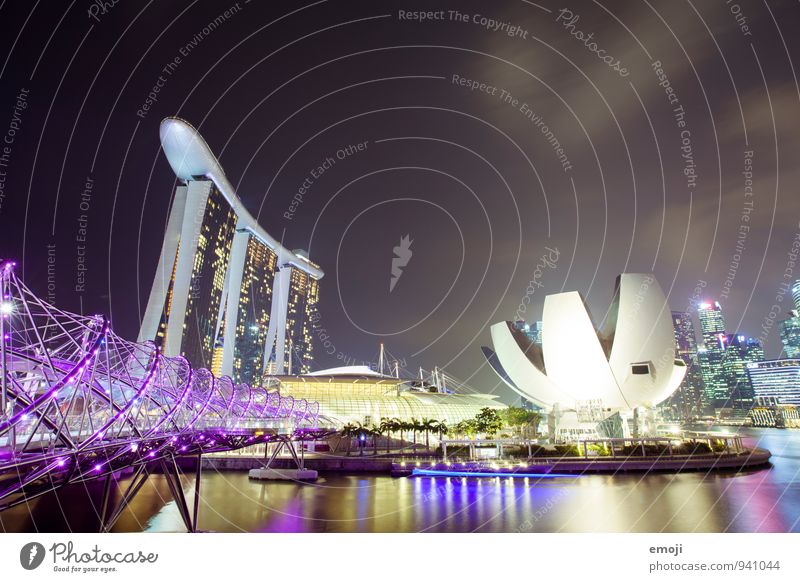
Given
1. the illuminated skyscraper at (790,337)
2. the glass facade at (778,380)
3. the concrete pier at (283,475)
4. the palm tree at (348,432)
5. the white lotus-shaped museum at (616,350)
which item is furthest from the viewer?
the glass facade at (778,380)

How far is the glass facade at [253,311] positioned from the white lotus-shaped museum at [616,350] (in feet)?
232

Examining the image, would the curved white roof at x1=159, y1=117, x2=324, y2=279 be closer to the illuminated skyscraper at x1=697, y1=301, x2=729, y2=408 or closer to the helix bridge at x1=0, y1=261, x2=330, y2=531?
the helix bridge at x1=0, y1=261, x2=330, y2=531

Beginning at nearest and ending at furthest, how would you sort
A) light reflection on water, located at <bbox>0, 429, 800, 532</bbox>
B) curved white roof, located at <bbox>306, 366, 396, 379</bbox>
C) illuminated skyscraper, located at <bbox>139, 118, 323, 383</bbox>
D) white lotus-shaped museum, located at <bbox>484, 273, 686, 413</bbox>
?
light reflection on water, located at <bbox>0, 429, 800, 532</bbox> < white lotus-shaped museum, located at <bbox>484, 273, 686, 413</bbox> < illuminated skyscraper, located at <bbox>139, 118, 323, 383</bbox> < curved white roof, located at <bbox>306, 366, 396, 379</bbox>

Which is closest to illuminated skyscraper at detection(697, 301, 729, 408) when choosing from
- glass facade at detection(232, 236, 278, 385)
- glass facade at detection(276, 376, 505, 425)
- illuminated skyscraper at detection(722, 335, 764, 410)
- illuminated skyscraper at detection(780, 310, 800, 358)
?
illuminated skyscraper at detection(722, 335, 764, 410)

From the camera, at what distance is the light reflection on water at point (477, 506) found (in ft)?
43.5

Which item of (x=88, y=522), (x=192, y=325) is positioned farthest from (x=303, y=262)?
(x=88, y=522)

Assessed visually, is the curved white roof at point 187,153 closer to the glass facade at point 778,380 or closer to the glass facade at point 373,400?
the glass facade at point 373,400

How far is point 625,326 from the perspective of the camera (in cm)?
3278

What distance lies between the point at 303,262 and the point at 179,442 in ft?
257

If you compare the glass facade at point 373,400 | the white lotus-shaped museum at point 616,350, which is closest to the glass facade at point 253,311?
the glass facade at point 373,400

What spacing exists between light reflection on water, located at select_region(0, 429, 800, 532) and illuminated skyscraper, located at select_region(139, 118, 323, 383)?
21073 millimetres
